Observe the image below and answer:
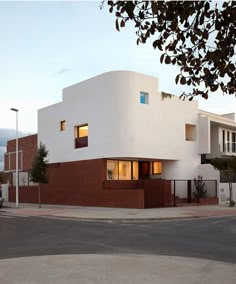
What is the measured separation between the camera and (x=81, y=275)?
7.98m

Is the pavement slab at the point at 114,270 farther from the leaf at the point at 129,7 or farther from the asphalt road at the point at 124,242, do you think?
the leaf at the point at 129,7

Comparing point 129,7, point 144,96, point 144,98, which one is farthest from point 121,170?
point 129,7

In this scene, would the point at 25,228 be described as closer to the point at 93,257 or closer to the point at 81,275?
the point at 93,257

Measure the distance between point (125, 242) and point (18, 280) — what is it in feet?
19.5

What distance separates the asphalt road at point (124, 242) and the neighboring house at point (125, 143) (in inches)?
497

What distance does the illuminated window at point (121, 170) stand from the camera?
3359 centimetres

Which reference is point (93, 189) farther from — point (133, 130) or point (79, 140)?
point (133, 130)

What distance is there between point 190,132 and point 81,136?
9.81 metres

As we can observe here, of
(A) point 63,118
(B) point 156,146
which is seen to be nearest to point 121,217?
(B) point 156,146

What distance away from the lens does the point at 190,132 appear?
128ft

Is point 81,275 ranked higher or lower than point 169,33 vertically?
lower

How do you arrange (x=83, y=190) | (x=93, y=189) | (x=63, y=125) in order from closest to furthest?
(x=93, y=189)
(x=83, y=190)
(x=63, y=125)

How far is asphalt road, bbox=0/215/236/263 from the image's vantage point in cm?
1117

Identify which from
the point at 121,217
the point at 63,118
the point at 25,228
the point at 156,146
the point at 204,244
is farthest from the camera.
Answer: the point at 63,118
